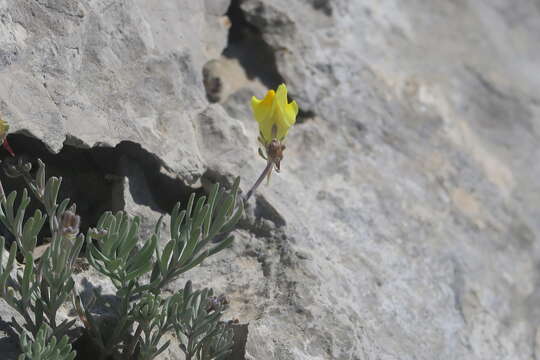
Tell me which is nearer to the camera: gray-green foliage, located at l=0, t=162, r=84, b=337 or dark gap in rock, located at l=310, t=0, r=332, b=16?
gray-green foliage, located at l=0, t=162, r=84, b=337

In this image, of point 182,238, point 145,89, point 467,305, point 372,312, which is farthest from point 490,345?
point 145,89

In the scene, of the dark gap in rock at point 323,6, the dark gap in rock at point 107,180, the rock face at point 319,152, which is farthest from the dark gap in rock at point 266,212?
the dark gap in rock at point 323,6

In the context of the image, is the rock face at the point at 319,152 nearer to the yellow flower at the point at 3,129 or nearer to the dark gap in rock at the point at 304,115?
the dark gap in rock at the point at 304,115

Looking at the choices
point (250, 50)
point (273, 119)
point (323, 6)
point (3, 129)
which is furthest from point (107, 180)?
point (323, 6)

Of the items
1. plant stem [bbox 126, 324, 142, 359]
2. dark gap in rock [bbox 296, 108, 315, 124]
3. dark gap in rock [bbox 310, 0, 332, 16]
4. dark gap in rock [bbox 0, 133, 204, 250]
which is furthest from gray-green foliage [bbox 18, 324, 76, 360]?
dark gap in rock [bbox 310, 0, 332, 16]

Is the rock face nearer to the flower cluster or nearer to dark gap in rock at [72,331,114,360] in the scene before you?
dark gap in rock at [72,331,114,360]

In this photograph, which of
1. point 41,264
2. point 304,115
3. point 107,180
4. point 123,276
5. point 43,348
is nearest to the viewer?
point 43,348

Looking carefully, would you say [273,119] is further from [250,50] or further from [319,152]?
[250,50]

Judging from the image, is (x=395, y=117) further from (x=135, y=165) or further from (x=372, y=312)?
(x=135, y=165)
